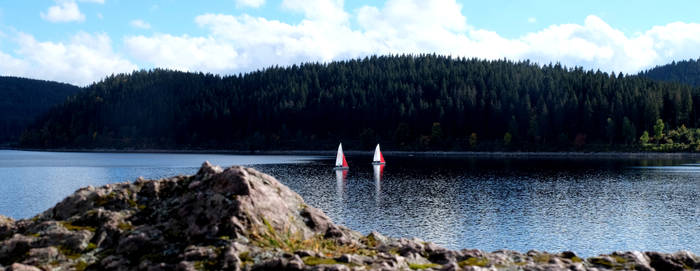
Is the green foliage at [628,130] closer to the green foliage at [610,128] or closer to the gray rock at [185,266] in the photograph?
the green foliage at [610,128]

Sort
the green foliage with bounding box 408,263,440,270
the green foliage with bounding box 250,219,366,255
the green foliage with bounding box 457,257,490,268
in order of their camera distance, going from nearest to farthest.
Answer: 1. the green foliage with bounding box 250,219,366,255
2. the green foliage with bounding box 408,263,440,270
3. the green foliage with bounding box 457,257,490,268

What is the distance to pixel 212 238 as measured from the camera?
15.1 meters

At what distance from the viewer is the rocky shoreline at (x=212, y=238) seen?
14680 millimetres

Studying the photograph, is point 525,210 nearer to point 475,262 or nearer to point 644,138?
point 475,262

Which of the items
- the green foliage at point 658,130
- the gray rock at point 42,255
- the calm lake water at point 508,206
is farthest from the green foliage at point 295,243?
the green foliage at point 658,130

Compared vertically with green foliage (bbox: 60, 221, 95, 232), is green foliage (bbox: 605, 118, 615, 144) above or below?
above

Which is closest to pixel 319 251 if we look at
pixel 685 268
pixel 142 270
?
pixel 142 270

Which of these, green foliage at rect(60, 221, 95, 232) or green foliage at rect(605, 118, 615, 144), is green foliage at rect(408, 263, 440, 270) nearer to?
green foliage at rect(60, 221, 95, 232)

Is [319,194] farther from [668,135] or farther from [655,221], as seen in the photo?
[668,135]

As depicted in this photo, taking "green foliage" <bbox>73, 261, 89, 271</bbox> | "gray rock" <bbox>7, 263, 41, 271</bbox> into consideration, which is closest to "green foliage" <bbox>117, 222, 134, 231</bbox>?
"green foliage" <bbox>73, 261, 89, 271</bbox>

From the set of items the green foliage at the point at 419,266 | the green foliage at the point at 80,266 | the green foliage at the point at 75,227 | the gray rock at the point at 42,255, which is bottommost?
the green foliage at the point at 419,266

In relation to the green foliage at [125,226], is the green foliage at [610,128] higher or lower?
higher

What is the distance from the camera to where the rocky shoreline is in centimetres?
1468

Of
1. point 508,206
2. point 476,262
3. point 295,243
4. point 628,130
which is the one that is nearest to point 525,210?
point 508,206
